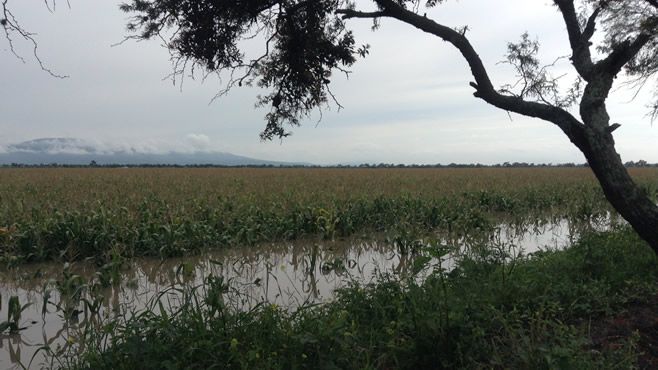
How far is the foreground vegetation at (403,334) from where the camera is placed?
304 cm

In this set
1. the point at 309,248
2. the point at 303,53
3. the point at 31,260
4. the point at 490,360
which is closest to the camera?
the point at 490,360

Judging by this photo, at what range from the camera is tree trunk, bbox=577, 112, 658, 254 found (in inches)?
172

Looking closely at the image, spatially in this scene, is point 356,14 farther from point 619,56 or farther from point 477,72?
point 619,56

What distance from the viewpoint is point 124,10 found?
5.22 metres

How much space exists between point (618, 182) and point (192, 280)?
5.84 metres

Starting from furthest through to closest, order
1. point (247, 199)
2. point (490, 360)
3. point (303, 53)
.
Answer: point (247, 199)
point (303, 53)
point (490, 360)

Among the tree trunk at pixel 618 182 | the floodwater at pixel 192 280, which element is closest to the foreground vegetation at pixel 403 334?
the floodwater at pixel 192 280

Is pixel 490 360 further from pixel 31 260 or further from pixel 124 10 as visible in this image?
pixel 31 260

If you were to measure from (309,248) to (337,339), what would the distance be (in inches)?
224

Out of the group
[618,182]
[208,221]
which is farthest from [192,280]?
[618,182]

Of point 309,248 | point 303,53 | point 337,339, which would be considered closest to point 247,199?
point 309,248

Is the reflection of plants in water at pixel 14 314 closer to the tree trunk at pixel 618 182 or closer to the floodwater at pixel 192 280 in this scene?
the floodwater at pixel 192 280

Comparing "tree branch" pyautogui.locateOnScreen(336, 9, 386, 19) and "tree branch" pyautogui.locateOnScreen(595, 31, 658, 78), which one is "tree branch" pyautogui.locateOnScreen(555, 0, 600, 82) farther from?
"tree branch" pyautogui.locateOnScreen(336, 9, 386, 19)

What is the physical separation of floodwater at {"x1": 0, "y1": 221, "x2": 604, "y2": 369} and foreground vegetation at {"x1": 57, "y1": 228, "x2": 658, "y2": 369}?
42 centimetres
